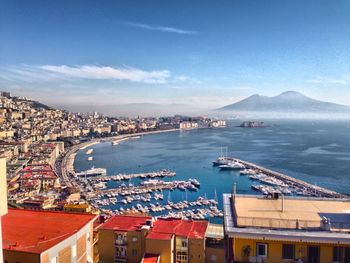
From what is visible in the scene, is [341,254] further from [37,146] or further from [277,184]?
[37,146]

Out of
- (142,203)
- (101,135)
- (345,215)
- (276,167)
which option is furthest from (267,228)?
(101,135)

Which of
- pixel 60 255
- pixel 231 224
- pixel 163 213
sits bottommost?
pixel 163 213

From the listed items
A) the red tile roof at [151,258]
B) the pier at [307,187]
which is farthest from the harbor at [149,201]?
the red tile roof at [151,258]

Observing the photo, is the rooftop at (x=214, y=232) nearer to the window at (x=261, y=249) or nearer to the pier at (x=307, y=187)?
the window at (x=261, y=249)

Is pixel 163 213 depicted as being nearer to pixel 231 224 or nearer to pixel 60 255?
pixel 60 255

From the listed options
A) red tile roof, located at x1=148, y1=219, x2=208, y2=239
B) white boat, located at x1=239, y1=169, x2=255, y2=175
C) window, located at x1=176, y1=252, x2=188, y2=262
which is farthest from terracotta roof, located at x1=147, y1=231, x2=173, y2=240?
white boat, located at x1=239, y1=169, x2=255, y2=175
